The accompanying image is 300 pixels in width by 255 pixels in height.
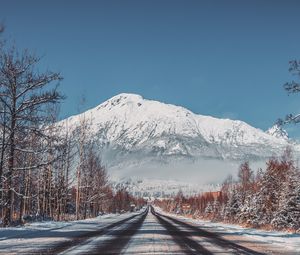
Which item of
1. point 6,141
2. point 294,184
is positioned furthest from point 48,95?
point 294,184

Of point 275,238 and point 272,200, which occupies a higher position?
point 272,200

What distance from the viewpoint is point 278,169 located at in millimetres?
56969

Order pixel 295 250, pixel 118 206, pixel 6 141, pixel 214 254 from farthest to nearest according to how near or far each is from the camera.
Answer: pixel 118 206 → pixel 6 141 → pixel 295 250 → pixel 214 254

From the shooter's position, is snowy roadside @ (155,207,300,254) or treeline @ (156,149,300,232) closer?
snowy roadside @ (155,207,300,254)

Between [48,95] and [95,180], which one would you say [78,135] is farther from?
[48,95]

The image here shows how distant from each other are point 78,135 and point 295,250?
124ft

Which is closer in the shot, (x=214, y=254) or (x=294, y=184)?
(x=214, y=254)

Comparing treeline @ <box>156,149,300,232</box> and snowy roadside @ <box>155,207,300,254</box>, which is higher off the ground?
treeline @ <box>156,149,300,232</box>

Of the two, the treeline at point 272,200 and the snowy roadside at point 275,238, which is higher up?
the treeline at point 272,200

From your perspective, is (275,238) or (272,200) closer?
(275,238)

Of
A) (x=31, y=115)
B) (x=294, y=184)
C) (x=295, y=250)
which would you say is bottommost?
(x=295, y=250)

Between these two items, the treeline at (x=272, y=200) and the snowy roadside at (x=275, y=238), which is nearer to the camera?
the snowy roadside at (x=275, y=238)

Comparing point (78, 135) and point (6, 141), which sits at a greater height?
point (78, 135)

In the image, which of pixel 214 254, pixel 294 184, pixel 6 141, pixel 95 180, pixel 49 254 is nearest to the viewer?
pixel 49 254
